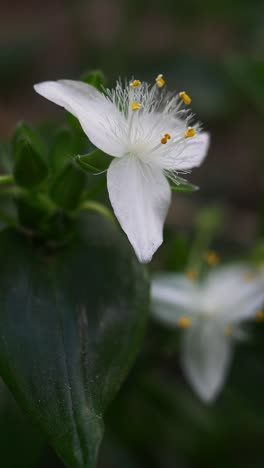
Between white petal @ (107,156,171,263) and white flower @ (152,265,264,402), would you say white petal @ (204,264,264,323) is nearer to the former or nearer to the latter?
white flower @ (152,265,264,402)

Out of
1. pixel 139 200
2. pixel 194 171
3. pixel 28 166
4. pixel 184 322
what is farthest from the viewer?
pixel 194 171

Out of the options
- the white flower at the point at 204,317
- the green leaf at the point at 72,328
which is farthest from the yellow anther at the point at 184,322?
the green leaf at the point at 72,328

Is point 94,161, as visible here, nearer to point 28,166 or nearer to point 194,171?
point 28,166

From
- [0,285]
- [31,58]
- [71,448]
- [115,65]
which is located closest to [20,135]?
[0,285]

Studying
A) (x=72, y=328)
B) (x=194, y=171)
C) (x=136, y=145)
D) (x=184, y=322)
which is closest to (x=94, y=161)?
(x=136, y=145)

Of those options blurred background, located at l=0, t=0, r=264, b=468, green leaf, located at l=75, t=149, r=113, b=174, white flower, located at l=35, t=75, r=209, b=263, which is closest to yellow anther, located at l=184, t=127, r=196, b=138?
white flower, located at l=35, t=75, r=209, b=263

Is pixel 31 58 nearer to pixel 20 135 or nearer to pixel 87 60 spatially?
pixel 87 60

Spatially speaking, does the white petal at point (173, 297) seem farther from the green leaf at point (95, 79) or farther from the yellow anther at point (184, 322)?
the green leaf at point (95, 79)
